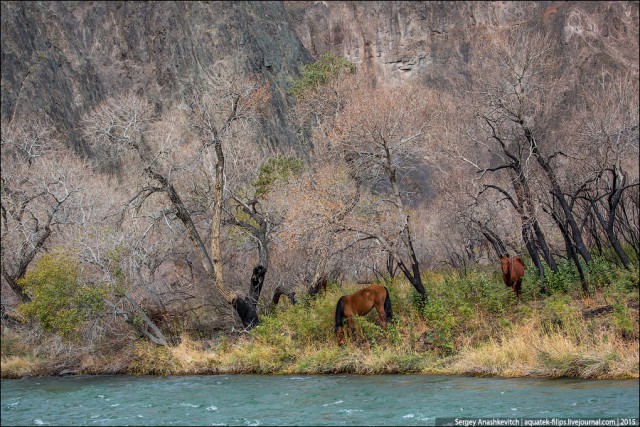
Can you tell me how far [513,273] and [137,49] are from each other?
60.4 m

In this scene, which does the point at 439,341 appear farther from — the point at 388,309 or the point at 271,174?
the point at 271,174

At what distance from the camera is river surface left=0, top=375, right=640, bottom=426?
39.2ft

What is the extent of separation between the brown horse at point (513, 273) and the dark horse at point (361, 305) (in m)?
3.15

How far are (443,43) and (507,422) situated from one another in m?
90.5

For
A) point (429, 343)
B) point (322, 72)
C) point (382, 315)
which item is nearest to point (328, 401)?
point (429, 343)

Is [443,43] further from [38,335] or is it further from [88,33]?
[38,335]

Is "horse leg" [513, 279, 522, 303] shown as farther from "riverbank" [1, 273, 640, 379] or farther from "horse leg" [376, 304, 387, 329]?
"horse leg" [376, 304, 387, 329]

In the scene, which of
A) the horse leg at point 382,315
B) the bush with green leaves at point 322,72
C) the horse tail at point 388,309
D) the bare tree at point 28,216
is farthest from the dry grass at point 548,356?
the bush with green leaves at point 322,72

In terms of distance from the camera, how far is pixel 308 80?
53438 mm

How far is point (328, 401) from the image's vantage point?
14.4 metres

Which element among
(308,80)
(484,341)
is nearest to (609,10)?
(308,80)

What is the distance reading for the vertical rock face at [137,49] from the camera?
61.5 m

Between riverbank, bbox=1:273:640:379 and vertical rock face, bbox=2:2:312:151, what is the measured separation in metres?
40.2

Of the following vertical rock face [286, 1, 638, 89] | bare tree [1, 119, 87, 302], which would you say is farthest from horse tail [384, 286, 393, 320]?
vertical rock face [286, 1, 638, 89]
